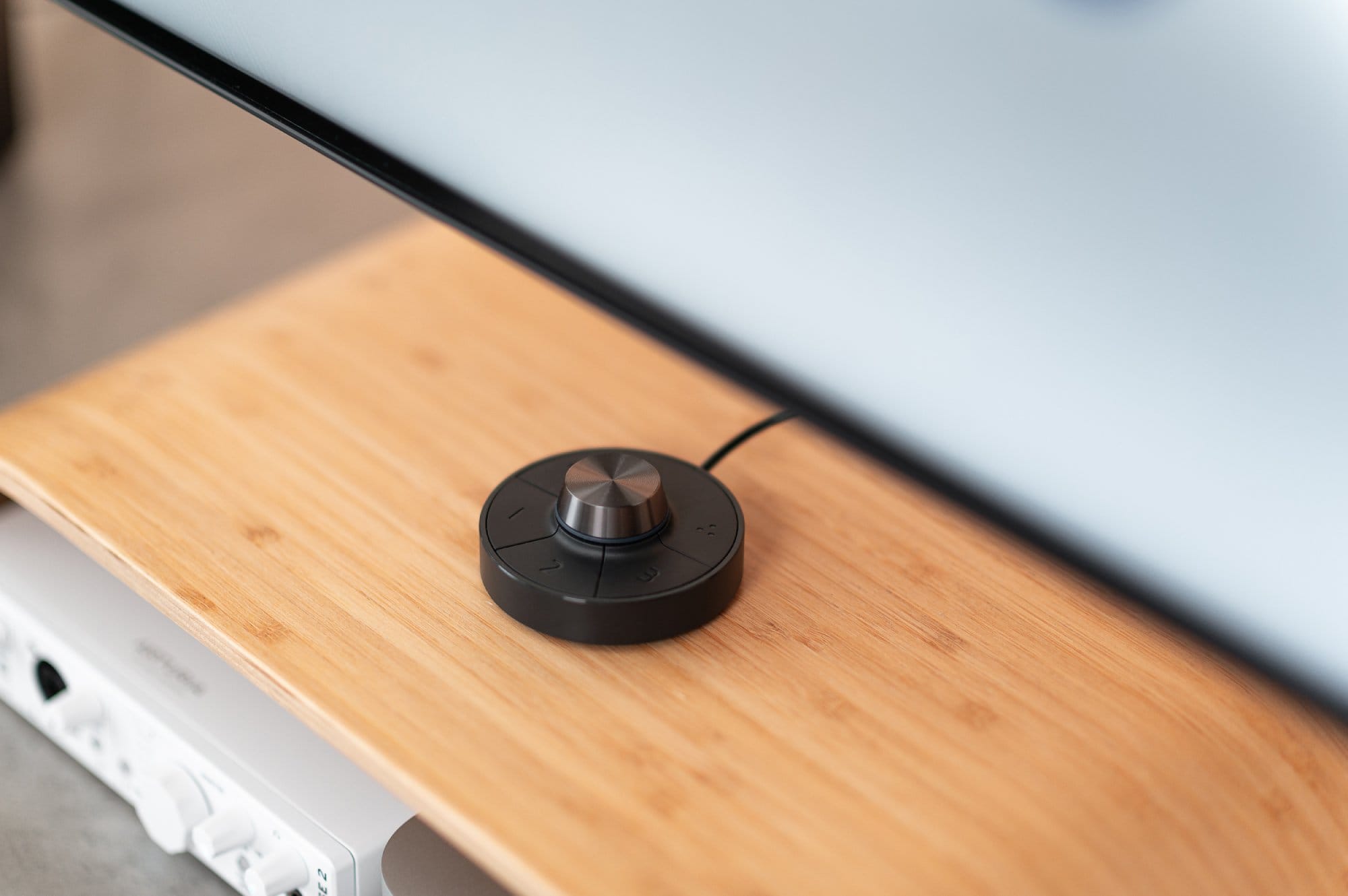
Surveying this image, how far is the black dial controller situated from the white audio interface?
12cm

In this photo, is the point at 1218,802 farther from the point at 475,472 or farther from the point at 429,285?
the point at 429,285

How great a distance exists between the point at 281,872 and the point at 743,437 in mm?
304

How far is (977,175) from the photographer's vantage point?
453mm

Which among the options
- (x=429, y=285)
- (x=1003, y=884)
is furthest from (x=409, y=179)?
(x=1003, y=884)

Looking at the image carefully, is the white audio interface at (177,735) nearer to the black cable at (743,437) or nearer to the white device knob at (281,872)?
the white device knob at (281,872)

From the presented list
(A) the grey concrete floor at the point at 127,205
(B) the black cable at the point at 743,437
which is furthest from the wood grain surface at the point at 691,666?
(A) the grey concrete floor at the point at 127,205

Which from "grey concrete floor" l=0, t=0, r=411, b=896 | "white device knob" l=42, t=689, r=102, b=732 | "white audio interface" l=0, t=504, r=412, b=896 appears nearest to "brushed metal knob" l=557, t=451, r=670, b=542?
"white audio interface" l=0, t=504, r=412, b=896

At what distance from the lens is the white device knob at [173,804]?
60cm

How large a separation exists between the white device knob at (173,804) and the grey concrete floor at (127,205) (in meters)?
0.45

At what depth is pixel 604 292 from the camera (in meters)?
0.54

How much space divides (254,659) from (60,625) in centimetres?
17

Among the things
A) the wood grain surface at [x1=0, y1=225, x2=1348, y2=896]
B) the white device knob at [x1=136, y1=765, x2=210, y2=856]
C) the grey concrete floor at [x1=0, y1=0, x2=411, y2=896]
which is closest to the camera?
the wood grain surface at [x1=0, y1=225, x2=1348, y2=896]

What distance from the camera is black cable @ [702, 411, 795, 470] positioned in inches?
26.5

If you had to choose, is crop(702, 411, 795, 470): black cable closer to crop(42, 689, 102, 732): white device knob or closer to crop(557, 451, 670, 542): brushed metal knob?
crop(557, 451, 670, 542): brushed metal knob
